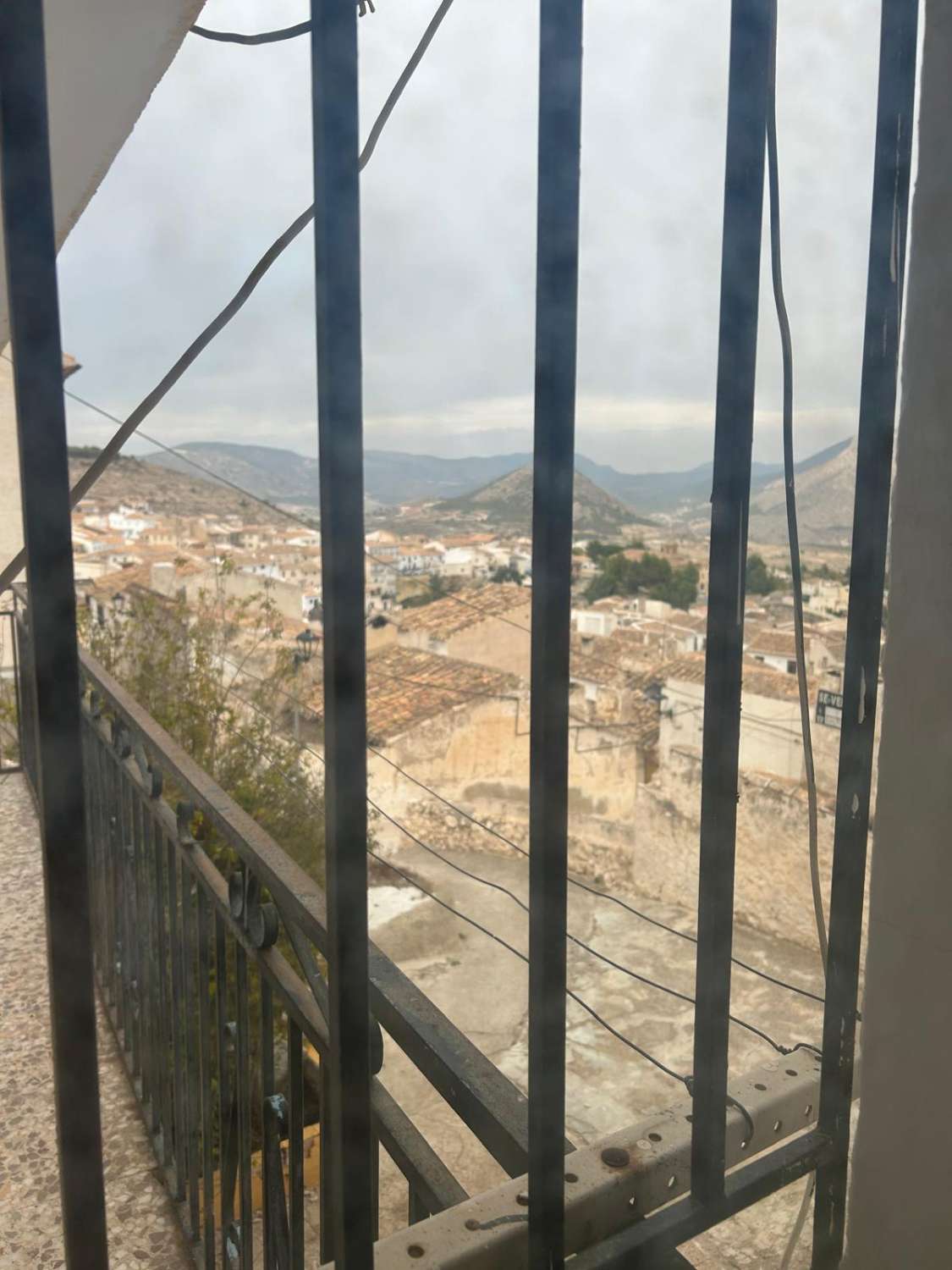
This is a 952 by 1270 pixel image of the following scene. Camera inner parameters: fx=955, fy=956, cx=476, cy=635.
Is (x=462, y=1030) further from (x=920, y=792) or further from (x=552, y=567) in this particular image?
(x=552, y=567)

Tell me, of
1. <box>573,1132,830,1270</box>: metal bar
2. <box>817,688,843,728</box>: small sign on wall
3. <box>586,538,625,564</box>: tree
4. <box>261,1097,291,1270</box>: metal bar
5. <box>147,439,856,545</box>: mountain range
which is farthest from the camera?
<box>586,538,625,564</box>: tree

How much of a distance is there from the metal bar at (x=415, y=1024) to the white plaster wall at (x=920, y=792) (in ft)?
0.82

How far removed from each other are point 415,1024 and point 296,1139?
0.38 m

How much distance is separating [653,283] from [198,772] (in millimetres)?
26344

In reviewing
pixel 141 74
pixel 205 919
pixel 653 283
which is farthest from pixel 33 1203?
pixel 653 283

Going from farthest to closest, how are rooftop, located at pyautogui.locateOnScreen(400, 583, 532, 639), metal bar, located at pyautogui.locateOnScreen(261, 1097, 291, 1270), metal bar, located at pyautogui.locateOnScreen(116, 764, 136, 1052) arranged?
rooftop, located at pyautogui.locateOnScreen(400, 583, 532, 639) < metal bar, located at pyautogui.locateOnScreen(116, 764, 136, 1052) < metal bar, located at pyautogui.locateOnScreen(261, 1097, 291, 1270)

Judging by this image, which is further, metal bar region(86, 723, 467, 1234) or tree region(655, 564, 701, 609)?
tree region(655, 564, 701, 609)

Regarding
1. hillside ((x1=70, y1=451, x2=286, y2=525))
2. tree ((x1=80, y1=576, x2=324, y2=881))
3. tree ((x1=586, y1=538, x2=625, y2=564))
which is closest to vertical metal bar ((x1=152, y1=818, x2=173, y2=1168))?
tree ((x1=80, y1=576, x2=324, y2=881))

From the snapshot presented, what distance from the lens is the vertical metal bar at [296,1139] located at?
919mm

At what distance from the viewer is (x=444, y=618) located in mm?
21844

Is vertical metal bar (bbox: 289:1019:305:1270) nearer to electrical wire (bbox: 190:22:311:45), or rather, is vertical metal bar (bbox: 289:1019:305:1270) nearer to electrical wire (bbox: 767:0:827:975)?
electrical wire (bbox: 767:0:827:975)

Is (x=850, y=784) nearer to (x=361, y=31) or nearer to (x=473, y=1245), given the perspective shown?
(x=473, y=1245)

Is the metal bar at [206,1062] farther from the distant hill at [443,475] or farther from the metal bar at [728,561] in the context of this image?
the distant hill at [443,475]

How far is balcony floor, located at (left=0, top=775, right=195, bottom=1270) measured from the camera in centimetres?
127
